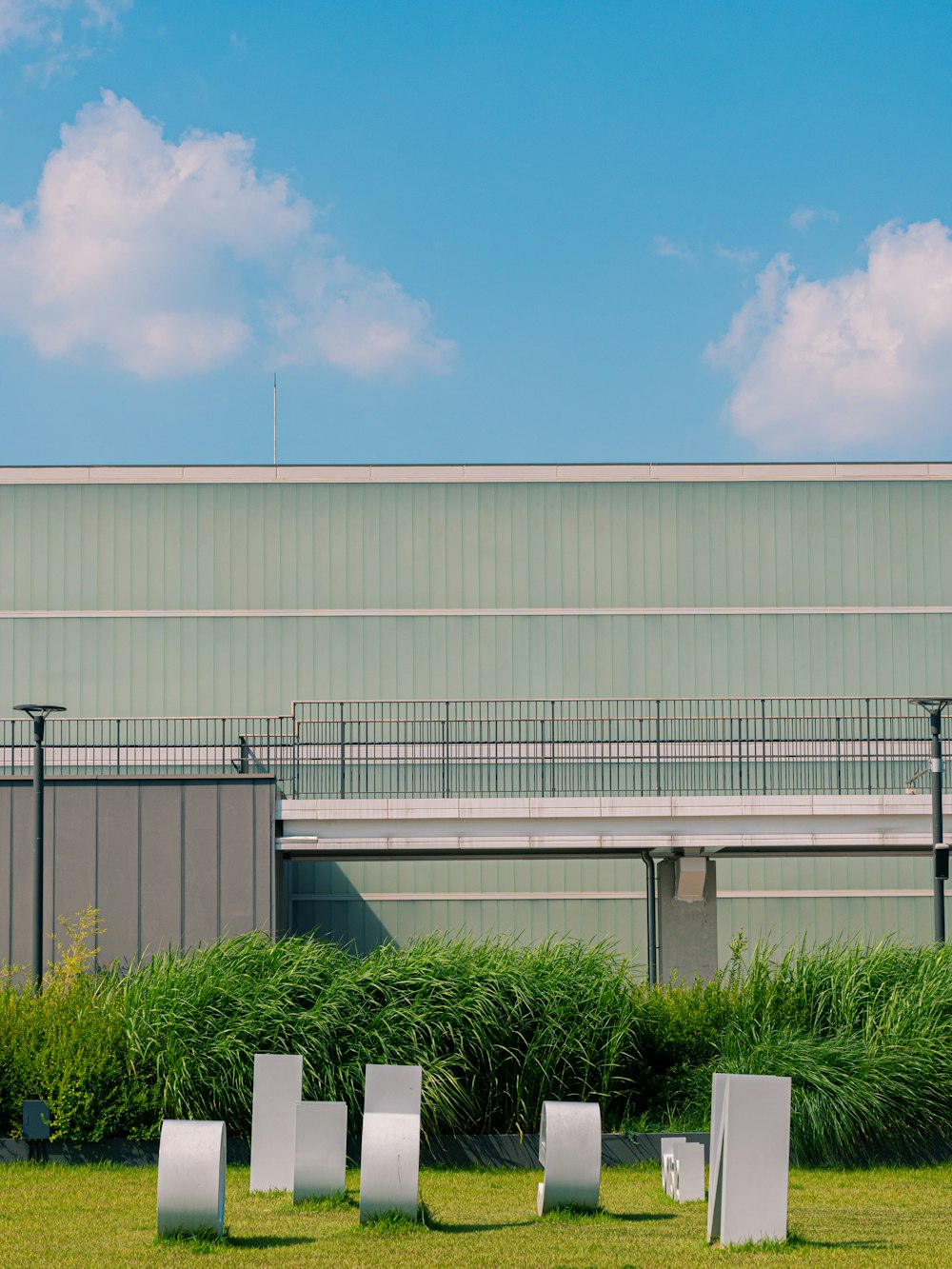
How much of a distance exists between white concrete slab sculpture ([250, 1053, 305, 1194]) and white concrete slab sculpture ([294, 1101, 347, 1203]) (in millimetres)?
917

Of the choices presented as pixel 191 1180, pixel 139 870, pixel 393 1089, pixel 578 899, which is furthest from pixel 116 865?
pixel 191 1180

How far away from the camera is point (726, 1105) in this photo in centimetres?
1045

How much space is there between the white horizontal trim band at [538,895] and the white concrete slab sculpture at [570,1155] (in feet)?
66.6

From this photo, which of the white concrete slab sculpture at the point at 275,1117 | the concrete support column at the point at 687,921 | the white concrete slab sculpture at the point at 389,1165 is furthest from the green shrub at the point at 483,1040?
the concrete support column at the point at 687,921

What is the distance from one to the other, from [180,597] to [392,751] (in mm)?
6348

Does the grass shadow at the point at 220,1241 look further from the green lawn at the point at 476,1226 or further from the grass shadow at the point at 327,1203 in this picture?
the grass shadow at the point at 327,1203

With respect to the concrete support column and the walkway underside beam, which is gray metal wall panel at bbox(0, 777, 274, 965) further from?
the concrete support column

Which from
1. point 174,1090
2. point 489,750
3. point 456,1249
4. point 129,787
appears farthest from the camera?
point 489,750

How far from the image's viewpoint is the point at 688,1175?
43.4ft

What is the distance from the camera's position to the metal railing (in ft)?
100

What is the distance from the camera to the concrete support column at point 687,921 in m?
24.6

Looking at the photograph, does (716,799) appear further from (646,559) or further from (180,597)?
(180,597)

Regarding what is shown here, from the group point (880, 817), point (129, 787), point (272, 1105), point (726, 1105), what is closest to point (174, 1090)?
point (272, 1105)

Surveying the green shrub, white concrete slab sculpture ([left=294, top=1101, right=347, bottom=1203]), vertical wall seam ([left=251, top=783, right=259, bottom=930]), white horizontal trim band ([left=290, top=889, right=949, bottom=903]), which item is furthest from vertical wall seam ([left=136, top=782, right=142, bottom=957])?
white concrete slab sculpture ([left=294, top=1101, right=347, bottom=1203])
